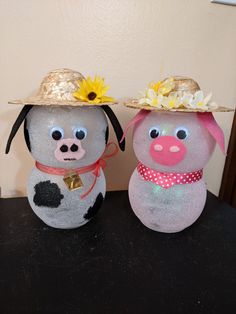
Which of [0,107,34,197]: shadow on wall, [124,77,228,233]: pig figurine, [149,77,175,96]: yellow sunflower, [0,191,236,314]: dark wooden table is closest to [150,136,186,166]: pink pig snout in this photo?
[124,77,228,233]: pig figurine

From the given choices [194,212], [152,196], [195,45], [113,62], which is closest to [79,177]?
[152,196]

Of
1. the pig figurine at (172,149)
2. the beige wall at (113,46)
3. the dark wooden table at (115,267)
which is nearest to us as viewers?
the dark wooden table at (115,267)

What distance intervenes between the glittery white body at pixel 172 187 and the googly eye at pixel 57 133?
17 centimetres

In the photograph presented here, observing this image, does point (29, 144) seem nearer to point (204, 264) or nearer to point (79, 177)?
point (79, 177)

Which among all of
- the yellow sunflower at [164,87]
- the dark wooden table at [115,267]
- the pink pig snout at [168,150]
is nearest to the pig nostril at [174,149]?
the pink pig snout at [168,150]

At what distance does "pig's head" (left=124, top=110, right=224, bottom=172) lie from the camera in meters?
0.55

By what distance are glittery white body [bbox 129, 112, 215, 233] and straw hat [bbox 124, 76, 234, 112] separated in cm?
3

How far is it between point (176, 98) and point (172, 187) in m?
0.19

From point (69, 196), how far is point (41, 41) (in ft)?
1.43

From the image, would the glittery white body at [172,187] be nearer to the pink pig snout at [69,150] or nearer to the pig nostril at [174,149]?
the pig nostril at [174,149]

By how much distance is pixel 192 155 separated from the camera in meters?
0.56

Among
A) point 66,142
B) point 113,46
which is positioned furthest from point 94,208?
point 113,46

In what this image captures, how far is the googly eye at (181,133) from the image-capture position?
21.4 inches

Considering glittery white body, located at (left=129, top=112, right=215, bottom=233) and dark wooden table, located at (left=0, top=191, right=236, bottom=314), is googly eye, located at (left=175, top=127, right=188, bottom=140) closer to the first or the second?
glittery white body, located at (left=129, top=112, right=215, bottom=233)
